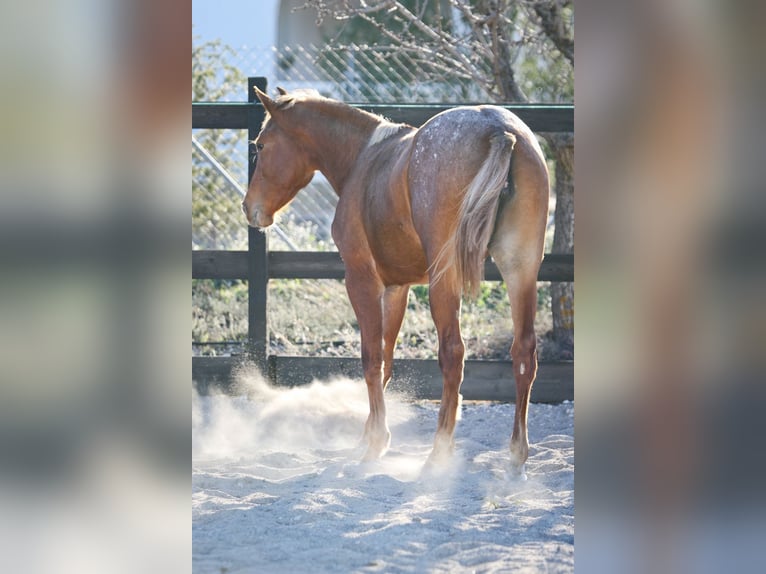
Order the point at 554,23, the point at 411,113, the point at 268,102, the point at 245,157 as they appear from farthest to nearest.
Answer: the point at 245,157 → the point at 554,23 → the point at 411,113 → the point at 268,102

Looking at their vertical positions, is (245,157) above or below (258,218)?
above

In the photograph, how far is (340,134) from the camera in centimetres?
463

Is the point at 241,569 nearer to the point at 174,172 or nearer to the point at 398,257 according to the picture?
the point at 174,172

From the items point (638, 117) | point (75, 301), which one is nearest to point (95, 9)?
point (75, 301)

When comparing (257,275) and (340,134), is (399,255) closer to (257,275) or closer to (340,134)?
(340,134)

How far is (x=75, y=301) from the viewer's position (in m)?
1.40

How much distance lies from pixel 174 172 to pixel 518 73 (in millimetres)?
7719

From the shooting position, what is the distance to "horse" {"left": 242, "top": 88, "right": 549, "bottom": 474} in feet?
11.9

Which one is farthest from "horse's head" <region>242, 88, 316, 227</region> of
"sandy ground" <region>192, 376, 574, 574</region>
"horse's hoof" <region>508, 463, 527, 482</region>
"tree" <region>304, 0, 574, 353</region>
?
"horse's hoof" <region>508, 463, 527, 482</region>

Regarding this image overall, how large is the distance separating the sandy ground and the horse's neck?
4.58 feet

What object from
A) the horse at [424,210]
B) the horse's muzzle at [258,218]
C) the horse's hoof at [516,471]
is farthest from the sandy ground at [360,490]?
the horse's muzzle at [258,218]

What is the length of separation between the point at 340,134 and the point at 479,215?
55.0 inches

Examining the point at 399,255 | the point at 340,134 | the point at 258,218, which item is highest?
the point at 340,134

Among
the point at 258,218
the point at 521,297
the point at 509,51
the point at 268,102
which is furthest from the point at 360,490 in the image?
the point at 509,51
